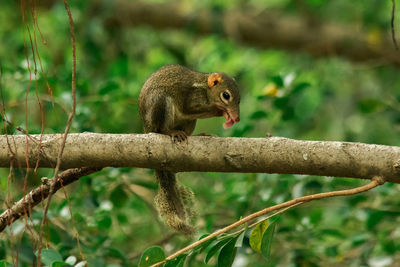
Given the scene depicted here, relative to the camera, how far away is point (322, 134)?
19.8 ft

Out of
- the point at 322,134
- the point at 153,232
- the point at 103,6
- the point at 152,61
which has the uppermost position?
the point at 103,6

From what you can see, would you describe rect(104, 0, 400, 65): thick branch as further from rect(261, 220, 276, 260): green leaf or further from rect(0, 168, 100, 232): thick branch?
rect(261, 220, 276, 260): green leaf

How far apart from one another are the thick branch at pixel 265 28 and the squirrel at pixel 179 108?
2.62m

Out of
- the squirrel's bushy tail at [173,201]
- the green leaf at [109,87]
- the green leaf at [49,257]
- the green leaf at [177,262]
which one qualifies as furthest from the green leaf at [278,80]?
the green leaf at [49,257]

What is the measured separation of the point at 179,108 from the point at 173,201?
708mm

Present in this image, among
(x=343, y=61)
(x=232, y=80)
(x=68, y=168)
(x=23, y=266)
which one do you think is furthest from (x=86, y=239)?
(x=343, y=61)

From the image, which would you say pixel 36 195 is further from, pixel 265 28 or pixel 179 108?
pixel 265 28

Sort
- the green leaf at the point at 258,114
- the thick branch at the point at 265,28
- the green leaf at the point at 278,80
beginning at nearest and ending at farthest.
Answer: the green leaf at the point at 278,80
the green leaf at the point at 258,114
the thick branch at the point at 265,28

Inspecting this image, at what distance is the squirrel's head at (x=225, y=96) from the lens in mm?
3782

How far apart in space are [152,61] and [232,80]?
8.55 ft

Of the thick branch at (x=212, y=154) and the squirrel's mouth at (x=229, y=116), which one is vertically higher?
the thick branch at (x=212, y=154)

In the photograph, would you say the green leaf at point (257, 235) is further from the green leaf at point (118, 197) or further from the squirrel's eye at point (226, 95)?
the squirrel's eye at point (226, 95)

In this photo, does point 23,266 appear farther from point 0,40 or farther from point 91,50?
point 0,40

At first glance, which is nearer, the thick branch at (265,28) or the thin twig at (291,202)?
the thin twig at (291,202)
